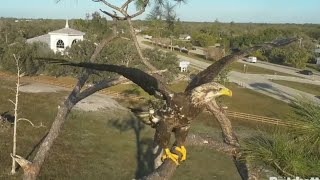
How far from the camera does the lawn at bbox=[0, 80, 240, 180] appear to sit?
16.7 metres

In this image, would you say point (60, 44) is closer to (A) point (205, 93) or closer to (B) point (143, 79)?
(B) point (143, 79)

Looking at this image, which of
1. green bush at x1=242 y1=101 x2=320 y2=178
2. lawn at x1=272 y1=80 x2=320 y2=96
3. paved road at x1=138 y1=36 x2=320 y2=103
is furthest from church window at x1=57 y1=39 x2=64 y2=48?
green bush at x1=242 y1=101 x2=320 y2=178

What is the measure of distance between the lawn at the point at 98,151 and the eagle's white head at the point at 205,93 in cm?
1222

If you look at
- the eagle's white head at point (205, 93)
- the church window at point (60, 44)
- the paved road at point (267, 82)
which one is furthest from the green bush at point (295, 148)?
the church window at point (60, 44)

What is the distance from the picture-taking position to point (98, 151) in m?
19.4

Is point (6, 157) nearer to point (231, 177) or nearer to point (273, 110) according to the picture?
point (231, 177)

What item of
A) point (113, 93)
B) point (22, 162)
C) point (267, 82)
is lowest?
point (267, 82)

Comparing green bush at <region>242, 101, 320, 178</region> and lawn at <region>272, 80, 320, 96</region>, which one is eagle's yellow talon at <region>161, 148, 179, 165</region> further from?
lawn at <region>272, 80, 320, 96</region>

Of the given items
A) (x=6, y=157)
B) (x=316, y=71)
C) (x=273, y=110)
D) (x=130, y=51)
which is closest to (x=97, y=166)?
(x=6, y=157)

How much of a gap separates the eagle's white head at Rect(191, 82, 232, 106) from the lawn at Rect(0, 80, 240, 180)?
12225 mm

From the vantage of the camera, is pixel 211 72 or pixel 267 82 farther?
pixel 267 82

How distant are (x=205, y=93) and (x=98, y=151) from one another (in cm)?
1567

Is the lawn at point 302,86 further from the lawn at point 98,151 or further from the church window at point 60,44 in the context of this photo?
the church window at point 60,44

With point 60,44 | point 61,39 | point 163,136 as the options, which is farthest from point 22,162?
point 60,44
